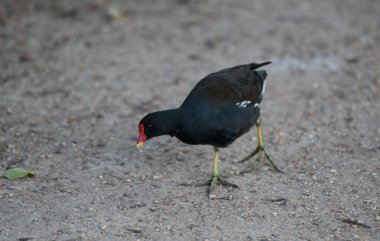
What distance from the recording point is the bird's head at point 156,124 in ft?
16.7

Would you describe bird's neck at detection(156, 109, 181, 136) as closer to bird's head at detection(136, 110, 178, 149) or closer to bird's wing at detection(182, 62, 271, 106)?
bird's head at detection(136, 110, 178, 149)

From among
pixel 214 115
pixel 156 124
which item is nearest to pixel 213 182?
pixel 214 115

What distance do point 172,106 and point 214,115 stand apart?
1.99 meters

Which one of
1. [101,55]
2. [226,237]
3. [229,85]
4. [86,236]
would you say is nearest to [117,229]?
[86,236]

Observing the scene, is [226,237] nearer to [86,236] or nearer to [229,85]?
[86,236]

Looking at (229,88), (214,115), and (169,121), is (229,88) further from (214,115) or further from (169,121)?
(169,121)

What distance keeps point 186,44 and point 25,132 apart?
299 centimetres

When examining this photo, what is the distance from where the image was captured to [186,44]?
8.64 meters

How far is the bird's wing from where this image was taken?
5312 millimetres

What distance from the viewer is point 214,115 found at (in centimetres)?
519

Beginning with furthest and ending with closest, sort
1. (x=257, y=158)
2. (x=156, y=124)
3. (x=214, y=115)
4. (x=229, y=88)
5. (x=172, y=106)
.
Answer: (x=172, y=106), (x=257, y=158), (x=229, y=88), (x=214, y=115), (x=156, y=124)

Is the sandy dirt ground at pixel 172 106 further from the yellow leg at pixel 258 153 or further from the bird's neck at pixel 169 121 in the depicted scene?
the bird's neck at pixel 169 121

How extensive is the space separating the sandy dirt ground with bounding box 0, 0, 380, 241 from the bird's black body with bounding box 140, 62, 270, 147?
0.55 meters

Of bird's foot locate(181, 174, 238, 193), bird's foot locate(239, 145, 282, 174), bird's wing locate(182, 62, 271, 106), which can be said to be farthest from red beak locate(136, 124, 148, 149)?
bird's foot locate(239, 145, 282, 174)
